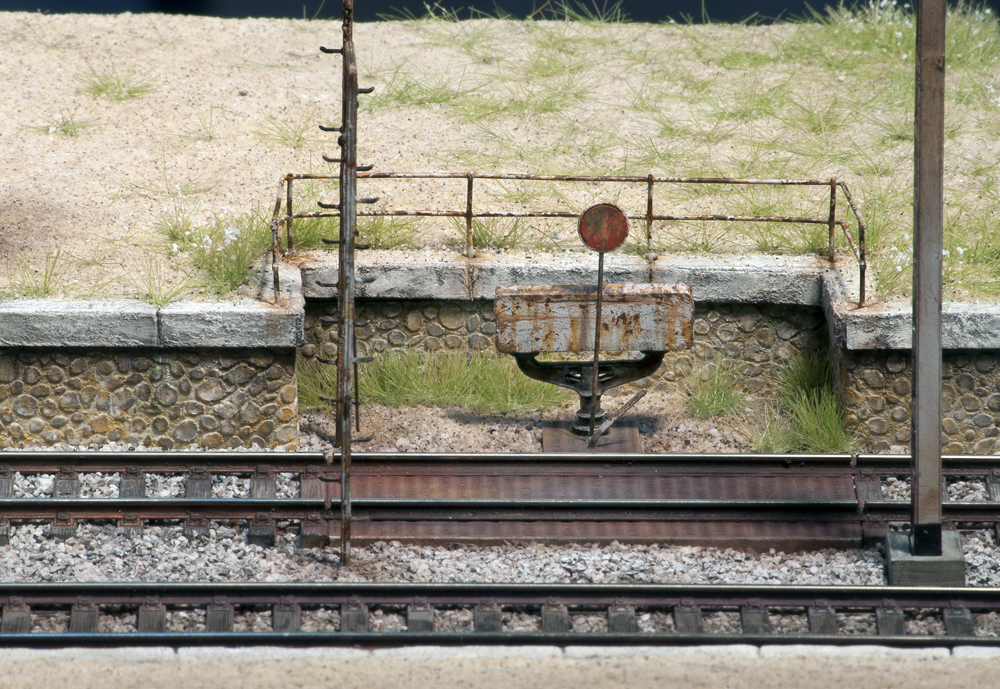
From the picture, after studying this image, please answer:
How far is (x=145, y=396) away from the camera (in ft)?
28.0

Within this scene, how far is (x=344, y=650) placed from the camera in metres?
5.86

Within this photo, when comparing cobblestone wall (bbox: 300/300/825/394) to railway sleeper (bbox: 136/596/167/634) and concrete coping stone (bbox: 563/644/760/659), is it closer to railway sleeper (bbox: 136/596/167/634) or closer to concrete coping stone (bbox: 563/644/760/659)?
railway sleeper (bbox: 136/596/167/634)

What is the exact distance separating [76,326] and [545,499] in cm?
377

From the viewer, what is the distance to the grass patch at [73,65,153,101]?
12.2m

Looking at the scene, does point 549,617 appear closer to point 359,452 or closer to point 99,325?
point 359,452

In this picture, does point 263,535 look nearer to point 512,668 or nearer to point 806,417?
point 512,668

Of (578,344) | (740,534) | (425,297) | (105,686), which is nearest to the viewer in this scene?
(105,686)

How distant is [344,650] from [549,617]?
1.16 meters

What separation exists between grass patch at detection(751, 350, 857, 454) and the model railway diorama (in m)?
0.64

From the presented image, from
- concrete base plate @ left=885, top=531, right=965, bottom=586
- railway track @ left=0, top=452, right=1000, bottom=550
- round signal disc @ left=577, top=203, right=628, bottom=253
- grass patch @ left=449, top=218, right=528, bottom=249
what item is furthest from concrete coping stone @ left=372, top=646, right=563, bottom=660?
grass patch @ left=449, top=218, right=528, bottom=249

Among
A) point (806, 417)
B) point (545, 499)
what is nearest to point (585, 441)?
point (545, 499)

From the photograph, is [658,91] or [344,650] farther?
[658,91]

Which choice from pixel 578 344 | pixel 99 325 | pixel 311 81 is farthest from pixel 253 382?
pixel 311 81

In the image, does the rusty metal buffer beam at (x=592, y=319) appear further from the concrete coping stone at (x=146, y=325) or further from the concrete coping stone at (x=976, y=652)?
the concrete coping stone at (x=976, y=652)
